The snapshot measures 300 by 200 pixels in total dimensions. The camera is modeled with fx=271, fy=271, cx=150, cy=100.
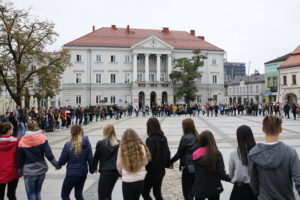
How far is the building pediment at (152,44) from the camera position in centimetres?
5841

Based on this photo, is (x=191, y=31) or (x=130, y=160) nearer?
(x=130, y=160)

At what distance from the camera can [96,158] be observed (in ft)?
16.4

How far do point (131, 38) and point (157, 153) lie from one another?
58961 mm

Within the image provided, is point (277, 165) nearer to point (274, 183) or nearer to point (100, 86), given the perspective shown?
point (274, 183)

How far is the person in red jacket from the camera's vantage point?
4863mm

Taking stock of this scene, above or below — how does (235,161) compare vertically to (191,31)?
below

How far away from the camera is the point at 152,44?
193ft

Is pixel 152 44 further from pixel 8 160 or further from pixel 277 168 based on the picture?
pixel 277 168

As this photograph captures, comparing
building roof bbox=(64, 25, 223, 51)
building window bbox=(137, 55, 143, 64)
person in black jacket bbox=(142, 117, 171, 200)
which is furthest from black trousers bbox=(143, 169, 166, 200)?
building window bbox=(137, 55, 143, 64)

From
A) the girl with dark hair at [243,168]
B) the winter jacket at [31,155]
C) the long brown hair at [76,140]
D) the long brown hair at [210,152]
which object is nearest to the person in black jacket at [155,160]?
the long brown hair at [210,152]

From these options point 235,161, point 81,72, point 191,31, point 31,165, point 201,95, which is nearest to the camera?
point 235,161

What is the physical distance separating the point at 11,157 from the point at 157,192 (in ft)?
9.03

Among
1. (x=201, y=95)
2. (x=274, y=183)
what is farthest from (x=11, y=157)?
(x=201, y=95)

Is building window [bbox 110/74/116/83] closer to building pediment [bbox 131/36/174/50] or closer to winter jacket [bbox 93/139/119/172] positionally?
building pediment [bbox 131/36/174/50]
